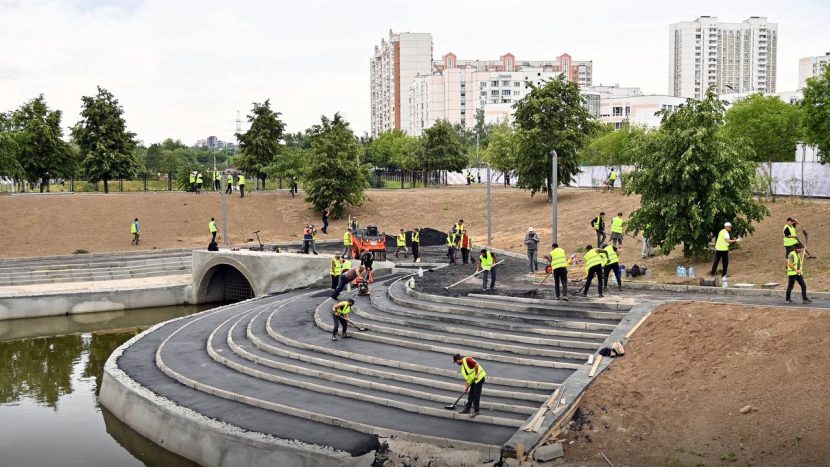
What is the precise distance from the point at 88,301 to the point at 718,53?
171 meters

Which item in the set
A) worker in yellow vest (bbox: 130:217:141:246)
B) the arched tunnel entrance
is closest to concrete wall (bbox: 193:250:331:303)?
the arched tunnel entrance

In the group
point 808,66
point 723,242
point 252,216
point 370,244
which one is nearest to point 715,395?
point 723,242

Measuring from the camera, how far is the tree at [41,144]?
5169 centimetres

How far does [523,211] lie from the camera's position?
45000mm

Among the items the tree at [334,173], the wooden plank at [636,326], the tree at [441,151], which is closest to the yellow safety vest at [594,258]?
the wooden plank at [636,326]

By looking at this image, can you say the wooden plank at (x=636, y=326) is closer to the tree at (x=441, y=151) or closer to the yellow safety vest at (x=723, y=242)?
the yellow safety vest at (x=723, y=242)

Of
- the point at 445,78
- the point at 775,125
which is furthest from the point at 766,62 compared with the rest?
the point at 775,125

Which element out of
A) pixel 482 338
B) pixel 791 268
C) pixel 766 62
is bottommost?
pixel 482 338

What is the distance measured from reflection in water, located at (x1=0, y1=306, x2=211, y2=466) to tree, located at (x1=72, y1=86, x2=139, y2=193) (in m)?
24.0

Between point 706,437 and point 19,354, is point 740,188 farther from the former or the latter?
point 19,354

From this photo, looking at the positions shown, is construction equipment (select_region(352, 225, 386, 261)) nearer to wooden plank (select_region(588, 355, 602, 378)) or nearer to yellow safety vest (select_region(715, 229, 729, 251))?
yellow safety vest (select_region(715, 229, 729, 251))

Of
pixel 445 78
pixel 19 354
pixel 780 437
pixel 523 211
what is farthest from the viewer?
pixel 445 78

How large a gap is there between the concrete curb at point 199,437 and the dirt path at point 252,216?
20.2 meters

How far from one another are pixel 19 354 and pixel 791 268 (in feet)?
76.2
